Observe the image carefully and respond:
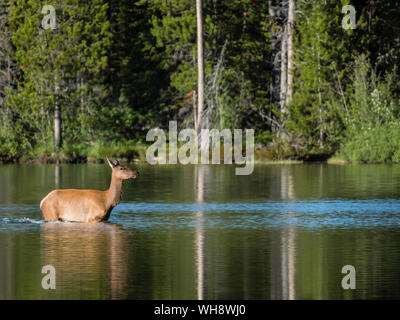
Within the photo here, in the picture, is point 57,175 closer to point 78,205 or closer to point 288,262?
point 78,205

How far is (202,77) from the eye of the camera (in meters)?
51.3

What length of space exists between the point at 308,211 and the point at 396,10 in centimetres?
3057

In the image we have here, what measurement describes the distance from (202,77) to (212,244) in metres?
34.5

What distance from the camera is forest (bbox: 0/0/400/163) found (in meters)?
48.4

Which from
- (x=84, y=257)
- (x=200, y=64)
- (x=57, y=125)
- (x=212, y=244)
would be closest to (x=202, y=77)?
(x=200, y=64)

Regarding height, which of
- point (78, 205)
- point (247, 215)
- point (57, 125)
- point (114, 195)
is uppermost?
point (57, 125)

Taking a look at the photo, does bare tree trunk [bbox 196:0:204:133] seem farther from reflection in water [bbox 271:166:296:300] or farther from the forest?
reflection in water [bbox 271:166:296:300]

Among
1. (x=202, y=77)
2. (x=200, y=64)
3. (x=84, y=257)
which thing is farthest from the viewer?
(x=202, y=77)

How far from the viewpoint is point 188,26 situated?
176 feet

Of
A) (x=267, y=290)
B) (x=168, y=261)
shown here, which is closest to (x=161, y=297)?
(x=267, y=290)

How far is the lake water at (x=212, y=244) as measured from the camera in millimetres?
12914

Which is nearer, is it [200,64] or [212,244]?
[212,244]

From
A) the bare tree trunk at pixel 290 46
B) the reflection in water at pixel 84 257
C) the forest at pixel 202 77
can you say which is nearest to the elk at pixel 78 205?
the reflection in water at pixel 84 257

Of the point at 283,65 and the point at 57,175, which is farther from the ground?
the point at 283,65
